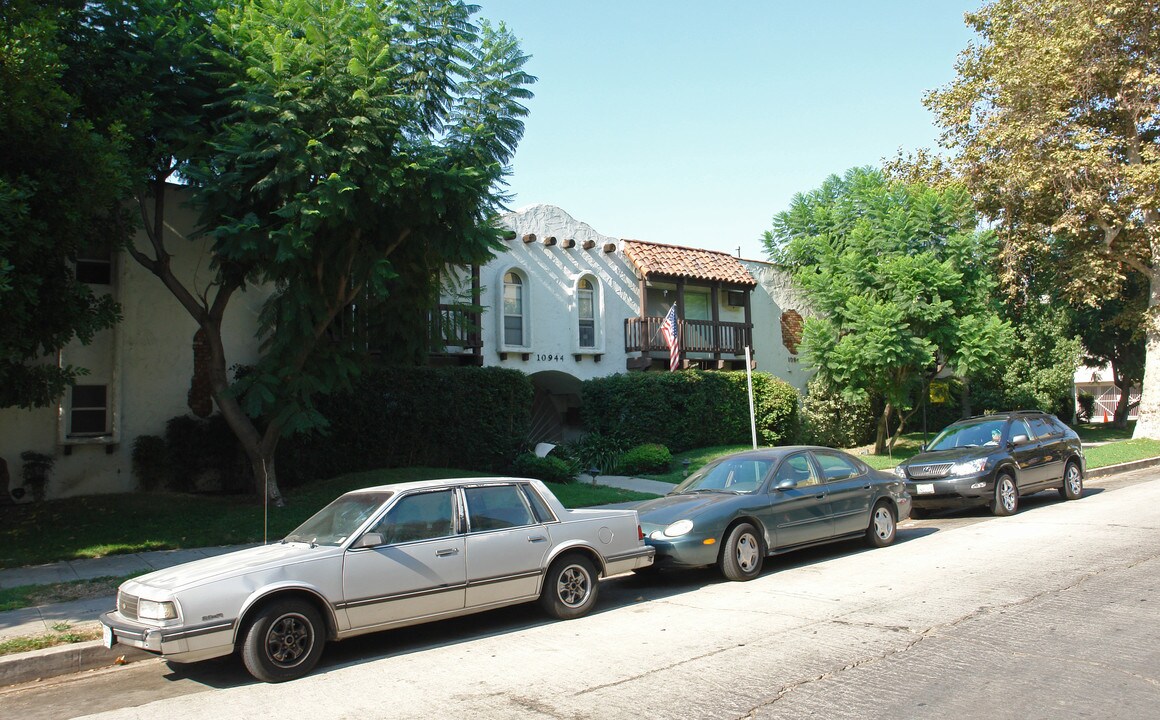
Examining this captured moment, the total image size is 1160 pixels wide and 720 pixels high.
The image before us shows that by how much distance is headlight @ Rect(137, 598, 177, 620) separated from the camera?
607 centimetres

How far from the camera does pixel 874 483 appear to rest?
10.9 m

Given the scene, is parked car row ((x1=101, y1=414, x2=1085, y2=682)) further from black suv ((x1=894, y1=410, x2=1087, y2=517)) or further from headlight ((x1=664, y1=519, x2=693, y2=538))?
black suv ((x1=894, y1=410, x2=1087, y2=517))

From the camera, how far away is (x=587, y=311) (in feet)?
79.6

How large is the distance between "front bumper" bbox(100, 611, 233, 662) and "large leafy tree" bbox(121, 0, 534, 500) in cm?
686

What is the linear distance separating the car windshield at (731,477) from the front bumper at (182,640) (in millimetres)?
5828

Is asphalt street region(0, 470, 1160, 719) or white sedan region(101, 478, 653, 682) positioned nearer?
asphalt street region(0, 470, 1160, 719)

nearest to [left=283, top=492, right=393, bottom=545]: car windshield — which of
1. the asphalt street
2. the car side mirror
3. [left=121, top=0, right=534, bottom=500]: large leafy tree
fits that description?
the car side mirror

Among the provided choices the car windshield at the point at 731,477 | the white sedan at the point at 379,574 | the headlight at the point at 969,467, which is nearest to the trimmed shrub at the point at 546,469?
the car windshield at the point at 731,477

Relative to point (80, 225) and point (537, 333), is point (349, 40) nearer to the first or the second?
point (80, 225)

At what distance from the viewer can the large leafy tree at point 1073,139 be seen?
23.7 m

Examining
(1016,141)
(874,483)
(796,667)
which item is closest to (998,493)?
(874,483)

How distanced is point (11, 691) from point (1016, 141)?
87.3 feet

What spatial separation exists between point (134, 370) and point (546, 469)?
8595mm

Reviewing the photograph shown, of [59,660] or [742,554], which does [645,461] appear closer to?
[742,554]
